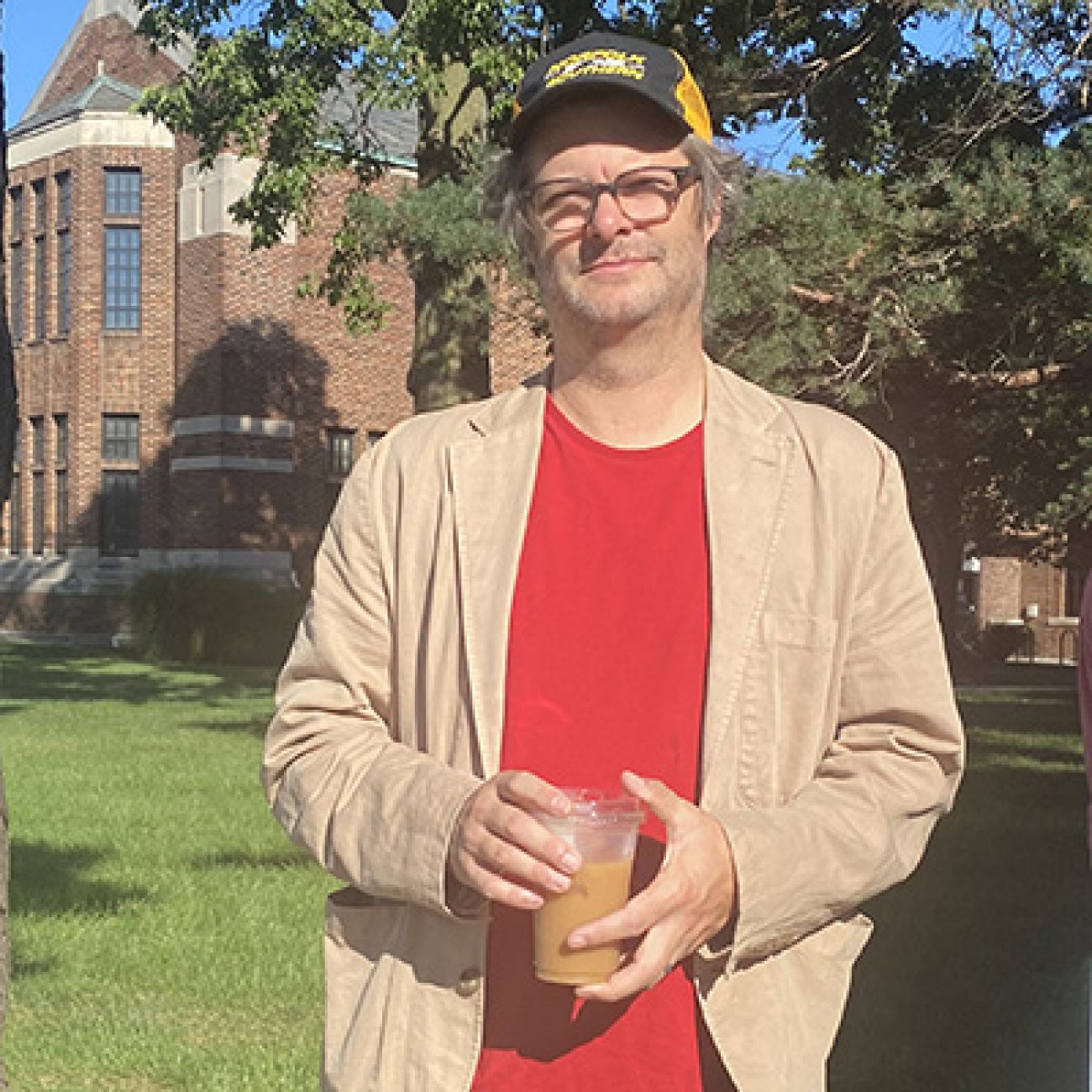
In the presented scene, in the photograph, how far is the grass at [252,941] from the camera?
20.9 ft

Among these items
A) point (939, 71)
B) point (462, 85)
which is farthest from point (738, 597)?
point (462, 85)

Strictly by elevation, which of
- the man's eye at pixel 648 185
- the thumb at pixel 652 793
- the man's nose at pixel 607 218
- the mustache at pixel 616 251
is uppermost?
the man's eye at pixel 648 185

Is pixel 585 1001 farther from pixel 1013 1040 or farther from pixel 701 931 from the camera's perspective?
pixel 1013 1040

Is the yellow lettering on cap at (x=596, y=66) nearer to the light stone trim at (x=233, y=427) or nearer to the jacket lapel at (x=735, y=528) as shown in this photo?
the jacket lapel at (x=735, y=528)

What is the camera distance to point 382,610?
7.07 ft

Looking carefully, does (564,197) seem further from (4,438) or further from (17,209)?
(17,209)

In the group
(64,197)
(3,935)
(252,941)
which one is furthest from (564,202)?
(64,197)

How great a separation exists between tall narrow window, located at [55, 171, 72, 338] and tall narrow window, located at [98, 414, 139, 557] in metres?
2.32

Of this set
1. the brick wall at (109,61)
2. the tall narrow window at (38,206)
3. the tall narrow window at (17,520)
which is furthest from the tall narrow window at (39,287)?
the brick wall at (109,61)

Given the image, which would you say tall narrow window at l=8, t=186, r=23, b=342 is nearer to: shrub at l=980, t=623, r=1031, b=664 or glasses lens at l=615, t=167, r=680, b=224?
shrub at l=980, t=623, r=1031, b=664

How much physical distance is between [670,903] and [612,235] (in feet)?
2.69

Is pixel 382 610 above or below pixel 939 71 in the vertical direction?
below

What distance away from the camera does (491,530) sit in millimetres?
2158

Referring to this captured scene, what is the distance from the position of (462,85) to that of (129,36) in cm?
2440
